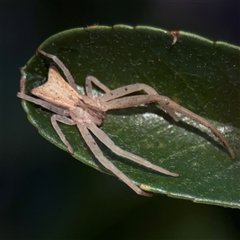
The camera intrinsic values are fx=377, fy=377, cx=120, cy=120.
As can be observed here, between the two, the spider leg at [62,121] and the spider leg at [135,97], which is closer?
the spider leg at [62,121]

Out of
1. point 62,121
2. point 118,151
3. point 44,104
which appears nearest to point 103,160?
point 118,151

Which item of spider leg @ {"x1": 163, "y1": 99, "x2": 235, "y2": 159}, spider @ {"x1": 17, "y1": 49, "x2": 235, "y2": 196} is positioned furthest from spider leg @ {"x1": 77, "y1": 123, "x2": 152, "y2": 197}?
spider leg @ {"x1": 163, "y1": 99, "x2": 235, "y2": 159}

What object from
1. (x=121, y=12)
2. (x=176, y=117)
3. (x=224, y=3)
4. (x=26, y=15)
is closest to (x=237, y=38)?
(x=224, y=3)

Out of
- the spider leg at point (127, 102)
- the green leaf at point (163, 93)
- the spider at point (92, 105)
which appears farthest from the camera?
the spider leg at point (127, 102)

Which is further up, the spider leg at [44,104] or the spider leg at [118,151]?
the spider leg at [44,104]

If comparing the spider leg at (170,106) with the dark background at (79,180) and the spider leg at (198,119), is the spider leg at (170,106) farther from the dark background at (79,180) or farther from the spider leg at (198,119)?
the dark background at (79,180)

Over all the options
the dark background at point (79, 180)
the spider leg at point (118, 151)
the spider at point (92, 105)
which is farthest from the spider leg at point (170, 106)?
the dark background at point (79, 180)

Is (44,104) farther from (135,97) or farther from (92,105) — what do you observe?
(135,97)
